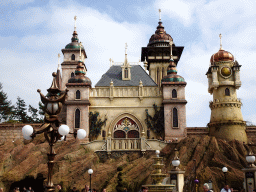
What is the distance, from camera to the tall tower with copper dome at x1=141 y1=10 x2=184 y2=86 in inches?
1906

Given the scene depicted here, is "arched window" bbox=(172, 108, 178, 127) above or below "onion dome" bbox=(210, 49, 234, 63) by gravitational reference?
below

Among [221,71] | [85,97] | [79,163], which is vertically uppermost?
[221,71]

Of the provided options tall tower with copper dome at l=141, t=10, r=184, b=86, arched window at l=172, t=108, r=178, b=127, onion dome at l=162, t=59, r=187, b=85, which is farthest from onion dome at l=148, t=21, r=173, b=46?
arched window at l=172, t=108, r=178, b=127

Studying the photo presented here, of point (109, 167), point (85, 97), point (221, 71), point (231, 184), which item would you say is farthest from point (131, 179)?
point (221, 71)

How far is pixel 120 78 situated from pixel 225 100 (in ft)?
42.6

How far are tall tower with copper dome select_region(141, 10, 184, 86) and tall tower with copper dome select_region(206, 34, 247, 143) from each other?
10.4 metres

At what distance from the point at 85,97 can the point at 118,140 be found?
24.4ft

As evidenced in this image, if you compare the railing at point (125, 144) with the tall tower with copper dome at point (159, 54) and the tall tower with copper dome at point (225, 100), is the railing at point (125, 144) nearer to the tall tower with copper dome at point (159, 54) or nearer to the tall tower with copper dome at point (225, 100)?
the tall tower with copper dome at point (225, 100)

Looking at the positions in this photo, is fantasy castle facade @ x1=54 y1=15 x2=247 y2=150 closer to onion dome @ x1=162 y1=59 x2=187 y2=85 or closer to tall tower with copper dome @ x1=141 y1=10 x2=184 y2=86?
onion dome @ x1=162 y1=59 x2=187 y2=85

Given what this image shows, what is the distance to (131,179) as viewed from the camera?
2594 centimetres

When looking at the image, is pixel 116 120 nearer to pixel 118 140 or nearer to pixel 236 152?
pixel 118 140

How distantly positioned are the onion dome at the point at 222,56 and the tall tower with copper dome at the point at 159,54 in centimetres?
1003

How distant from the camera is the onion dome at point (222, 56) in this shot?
127 ft

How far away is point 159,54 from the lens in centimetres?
4984
